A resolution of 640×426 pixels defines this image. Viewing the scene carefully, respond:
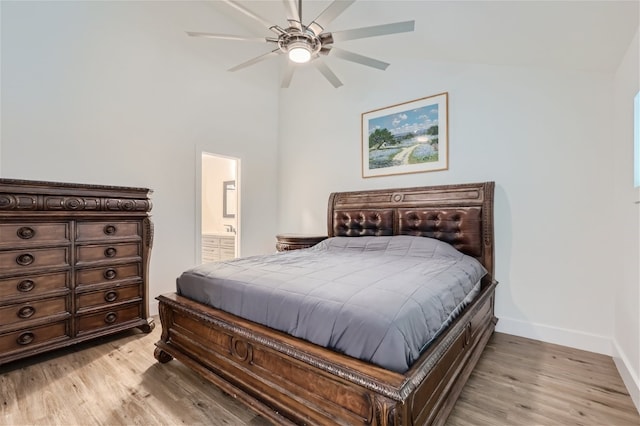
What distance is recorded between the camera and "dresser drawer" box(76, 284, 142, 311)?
2549mm

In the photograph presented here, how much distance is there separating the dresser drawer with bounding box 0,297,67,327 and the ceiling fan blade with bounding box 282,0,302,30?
9.39 feet

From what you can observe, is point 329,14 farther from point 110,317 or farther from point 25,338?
point 25,338

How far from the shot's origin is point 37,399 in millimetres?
1865

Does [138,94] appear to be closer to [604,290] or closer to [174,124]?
[174,124]

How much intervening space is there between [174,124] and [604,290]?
473 centimetres

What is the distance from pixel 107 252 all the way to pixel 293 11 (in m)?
2.57

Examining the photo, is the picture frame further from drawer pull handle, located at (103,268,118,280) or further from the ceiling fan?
the ceiling fan

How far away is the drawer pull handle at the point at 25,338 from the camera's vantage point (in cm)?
223

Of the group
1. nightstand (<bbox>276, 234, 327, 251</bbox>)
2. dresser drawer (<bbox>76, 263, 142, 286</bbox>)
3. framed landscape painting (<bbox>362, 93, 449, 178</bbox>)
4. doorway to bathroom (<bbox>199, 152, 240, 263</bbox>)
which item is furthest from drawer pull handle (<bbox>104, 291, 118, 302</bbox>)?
framed landscape painting (<bbox>362, 93, 449, 178</bbox>)

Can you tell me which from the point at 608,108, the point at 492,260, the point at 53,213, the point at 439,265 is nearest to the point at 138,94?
the point at 53,213

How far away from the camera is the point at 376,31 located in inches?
84.0

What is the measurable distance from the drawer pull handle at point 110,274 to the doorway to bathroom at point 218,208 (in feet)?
6.98

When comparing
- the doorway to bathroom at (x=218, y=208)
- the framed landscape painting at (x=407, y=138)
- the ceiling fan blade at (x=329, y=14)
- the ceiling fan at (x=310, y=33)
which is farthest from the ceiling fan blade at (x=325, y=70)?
the doorway to bathroom at (x=218, y=208)

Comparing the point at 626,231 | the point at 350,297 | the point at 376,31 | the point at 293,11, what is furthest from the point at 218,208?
the point at 626,231
